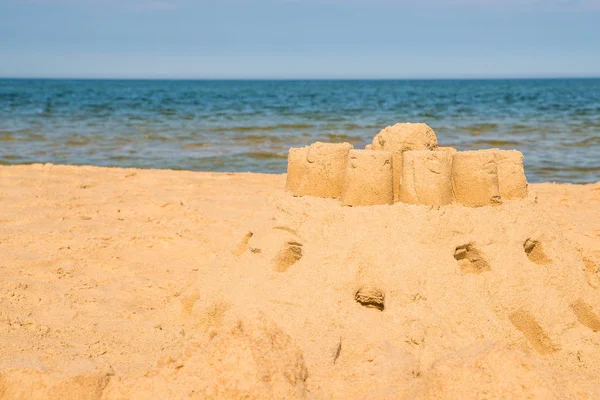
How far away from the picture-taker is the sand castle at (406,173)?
120 inches

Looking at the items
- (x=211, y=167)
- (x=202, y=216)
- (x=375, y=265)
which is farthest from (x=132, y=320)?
(x=211, y=167)

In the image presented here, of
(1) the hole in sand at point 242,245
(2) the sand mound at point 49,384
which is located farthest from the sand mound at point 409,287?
(2) the sand mound at point 49,384

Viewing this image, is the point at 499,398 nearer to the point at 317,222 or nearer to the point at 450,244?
the point at 450,244

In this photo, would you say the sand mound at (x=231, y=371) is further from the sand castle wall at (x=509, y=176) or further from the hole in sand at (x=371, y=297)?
the sand castle wall at (x=509, y=176)

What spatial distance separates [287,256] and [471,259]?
877 mm

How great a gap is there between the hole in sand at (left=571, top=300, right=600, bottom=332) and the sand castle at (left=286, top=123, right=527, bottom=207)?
619mm

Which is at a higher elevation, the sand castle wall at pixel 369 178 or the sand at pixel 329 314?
the sand castle wall at pixel 369 178

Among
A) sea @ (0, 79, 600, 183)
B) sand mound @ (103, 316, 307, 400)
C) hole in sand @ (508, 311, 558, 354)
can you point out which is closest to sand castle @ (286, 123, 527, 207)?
hole in sand @ (508, 311, 558, 354)

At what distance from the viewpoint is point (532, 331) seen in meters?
2.97

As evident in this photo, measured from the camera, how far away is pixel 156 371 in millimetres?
2262

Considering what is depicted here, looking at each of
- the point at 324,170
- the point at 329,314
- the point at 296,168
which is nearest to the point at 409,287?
the point at 329,314

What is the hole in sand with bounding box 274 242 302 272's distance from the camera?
315cm

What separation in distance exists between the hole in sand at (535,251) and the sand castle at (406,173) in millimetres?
253

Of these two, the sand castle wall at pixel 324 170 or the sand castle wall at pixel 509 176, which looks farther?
the sand castle wall at pixel 509 176
